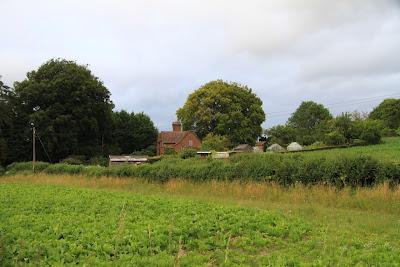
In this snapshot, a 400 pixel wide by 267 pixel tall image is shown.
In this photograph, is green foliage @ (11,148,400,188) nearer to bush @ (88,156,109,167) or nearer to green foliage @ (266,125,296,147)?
bush @ (88,156,109,167)

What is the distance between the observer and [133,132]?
288 feet

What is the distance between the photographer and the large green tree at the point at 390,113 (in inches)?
3955

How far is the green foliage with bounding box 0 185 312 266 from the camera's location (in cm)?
828

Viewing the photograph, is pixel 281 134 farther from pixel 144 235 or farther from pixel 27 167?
pixel 144 235

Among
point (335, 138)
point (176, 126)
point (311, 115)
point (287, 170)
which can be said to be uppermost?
point (311, 115)

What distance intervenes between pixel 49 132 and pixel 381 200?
165ft

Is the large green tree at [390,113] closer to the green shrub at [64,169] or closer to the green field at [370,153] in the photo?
the green field at [370,153]

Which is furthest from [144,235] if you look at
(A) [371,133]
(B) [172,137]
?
(B) [172,137]

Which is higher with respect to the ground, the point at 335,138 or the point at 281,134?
the point at 281,134

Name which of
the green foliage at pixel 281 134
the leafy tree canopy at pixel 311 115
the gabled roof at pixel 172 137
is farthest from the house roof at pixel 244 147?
the leafy tree canopy at pixel 311 115

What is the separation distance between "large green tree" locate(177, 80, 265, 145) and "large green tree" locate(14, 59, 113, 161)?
17069 mm

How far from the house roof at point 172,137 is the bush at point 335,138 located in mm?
24335

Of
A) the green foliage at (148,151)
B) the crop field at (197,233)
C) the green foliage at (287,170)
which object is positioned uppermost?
the green foliage at (148,151)

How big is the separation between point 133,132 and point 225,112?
20688 mm
